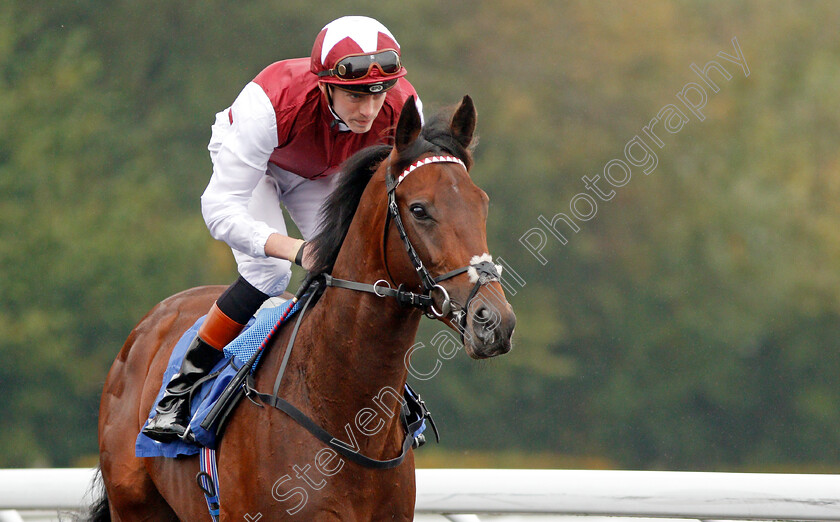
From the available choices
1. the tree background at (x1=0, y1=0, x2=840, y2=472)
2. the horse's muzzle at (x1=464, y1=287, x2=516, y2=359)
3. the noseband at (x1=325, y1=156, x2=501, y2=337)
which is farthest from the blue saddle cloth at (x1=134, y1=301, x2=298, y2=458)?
the tree background at (x1=0, y1=0, x2=840, y2=472)

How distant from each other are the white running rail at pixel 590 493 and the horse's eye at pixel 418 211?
101 inches

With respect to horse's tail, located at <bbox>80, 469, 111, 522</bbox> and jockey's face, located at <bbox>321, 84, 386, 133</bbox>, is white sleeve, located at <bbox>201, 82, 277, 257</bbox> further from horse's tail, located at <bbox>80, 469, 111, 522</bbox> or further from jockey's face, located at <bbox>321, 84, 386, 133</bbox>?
horse's tail, located at <bbox>80, 469, 111, 522</bbox>

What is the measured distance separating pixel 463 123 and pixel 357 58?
43cm

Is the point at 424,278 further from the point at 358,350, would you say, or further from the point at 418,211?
the point at 358,350

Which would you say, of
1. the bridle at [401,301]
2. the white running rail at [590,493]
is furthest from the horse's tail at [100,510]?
the bridle at [401,301]

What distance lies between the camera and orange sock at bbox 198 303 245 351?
3152 millimetres

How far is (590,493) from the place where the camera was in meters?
4.70

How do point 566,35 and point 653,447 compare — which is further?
point 566,35

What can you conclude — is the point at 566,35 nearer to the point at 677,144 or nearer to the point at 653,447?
the point at 677,144

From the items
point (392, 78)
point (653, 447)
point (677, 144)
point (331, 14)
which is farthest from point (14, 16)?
point (392, 78)

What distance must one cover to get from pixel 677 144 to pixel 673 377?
4.13m

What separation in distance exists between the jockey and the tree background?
1095 cm

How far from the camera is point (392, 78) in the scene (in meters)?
2.90

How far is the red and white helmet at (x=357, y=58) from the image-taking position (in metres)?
2.86
